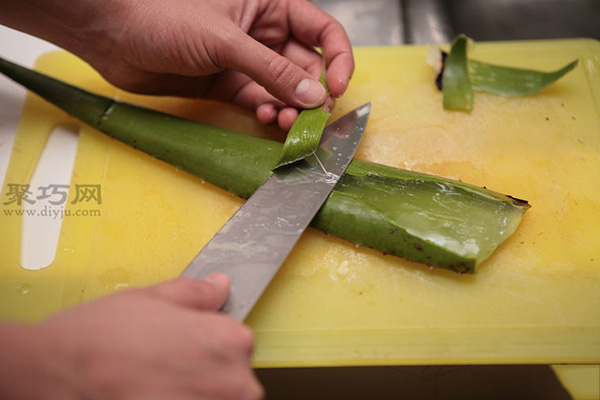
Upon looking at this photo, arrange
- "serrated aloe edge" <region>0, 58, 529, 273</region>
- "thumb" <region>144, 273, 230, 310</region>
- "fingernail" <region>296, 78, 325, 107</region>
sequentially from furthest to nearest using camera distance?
"fingernail" <region>296, 78, 325, 107</region>
"serrated aloe edge" <region>0, 58, 529, 273</region>
"thumb" <region>144, 273, 230, 310</region>

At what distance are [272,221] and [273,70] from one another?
595mm

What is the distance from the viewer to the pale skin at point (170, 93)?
96 centimetres

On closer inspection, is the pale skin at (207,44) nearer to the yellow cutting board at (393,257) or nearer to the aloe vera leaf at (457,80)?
the yellow cutting board at (393,257)

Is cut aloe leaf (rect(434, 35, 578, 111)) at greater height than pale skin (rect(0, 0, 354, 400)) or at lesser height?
greater

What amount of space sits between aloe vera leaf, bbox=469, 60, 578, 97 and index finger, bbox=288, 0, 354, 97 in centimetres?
61

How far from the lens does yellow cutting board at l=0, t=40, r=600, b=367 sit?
1.50m

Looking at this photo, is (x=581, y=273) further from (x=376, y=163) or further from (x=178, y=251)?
(x=178, y=251)

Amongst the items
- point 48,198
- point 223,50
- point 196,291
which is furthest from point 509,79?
point 48,198

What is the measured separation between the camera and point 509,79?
2125 millimetres

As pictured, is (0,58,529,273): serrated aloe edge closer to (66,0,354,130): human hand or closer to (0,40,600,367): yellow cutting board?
(0,40,600,367): yellow cutting board

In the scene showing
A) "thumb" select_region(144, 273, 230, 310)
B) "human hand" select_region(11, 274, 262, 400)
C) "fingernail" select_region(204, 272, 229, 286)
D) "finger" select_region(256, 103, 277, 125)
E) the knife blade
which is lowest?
"human hand" select_region(11, 274, 262, 400)

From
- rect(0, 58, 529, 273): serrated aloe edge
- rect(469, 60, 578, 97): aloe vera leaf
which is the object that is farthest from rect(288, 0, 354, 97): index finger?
rect(469, 60, 578, 97): aloe vera leaf

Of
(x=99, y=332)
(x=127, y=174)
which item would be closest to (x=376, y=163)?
(x=127, y=174)

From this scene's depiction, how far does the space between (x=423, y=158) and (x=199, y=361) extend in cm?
128
